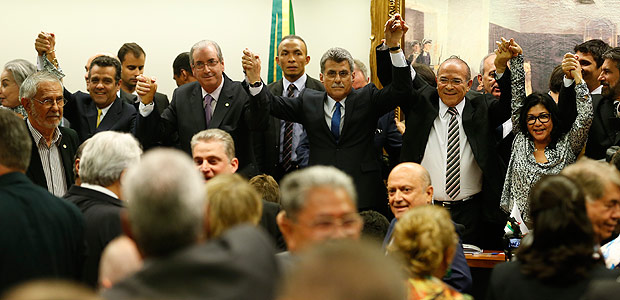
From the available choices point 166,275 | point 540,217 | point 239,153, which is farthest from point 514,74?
point 166,275

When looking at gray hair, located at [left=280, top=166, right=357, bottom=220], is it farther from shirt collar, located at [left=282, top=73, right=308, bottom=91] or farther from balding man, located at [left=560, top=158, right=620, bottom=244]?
shirt collar, located at [left=282, top=73, right=308, bottom=91]

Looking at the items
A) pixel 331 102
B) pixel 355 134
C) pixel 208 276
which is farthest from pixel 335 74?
pixel 208 276

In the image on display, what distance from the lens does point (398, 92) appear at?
543 centimetres

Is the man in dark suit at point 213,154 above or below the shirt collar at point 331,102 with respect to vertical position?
below

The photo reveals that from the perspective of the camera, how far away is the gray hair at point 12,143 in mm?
2920

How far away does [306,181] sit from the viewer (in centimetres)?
269

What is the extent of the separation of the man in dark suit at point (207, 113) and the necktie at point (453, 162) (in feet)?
4.44

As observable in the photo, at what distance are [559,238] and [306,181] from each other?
0.87 meters

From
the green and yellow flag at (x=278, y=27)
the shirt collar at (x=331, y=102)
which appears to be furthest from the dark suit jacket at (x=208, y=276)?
the green and yellow flag at (x=278, y=27)

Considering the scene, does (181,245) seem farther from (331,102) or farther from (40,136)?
(331,102)

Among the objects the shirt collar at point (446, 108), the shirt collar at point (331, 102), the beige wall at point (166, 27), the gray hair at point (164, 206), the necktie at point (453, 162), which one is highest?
the beige wall at point (166, 27)

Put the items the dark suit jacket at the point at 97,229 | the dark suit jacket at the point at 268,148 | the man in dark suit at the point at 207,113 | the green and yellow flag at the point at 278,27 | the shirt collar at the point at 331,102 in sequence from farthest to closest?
the green and yellow flag at the point at 278,27 → the dark suit jacket at the point at 268,148 → the shirt collar at the point at 331,102 → the man in dark suit at the point at 207,113 → the dark suit jacket at the point at 97,229

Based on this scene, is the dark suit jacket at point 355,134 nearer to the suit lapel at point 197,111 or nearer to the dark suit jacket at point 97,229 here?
the suit lapel at point 197,111

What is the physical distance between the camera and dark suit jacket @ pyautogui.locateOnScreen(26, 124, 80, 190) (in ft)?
15.7
